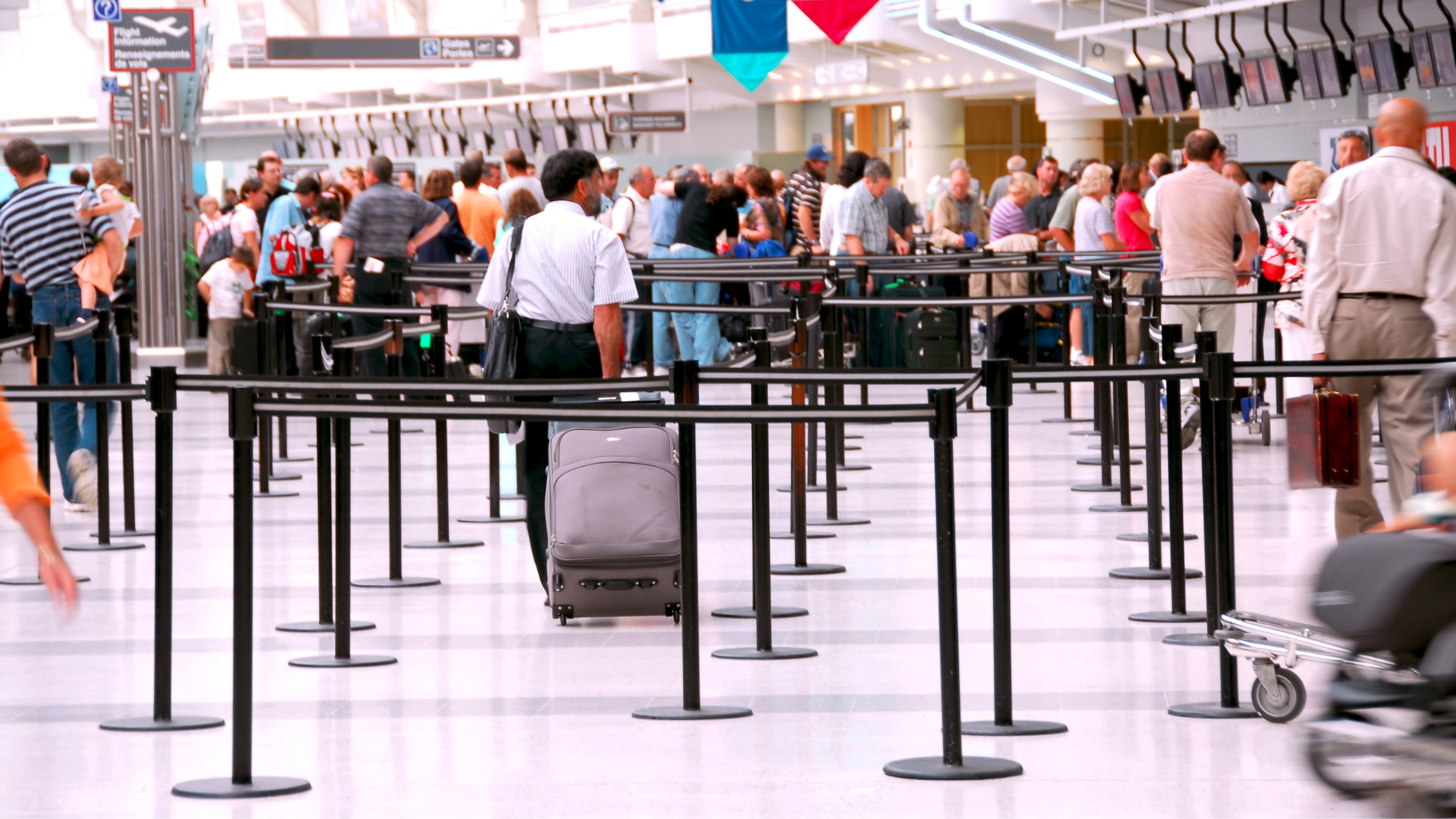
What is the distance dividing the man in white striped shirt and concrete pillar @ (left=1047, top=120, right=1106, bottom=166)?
23.0m

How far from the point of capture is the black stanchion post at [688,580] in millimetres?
5453

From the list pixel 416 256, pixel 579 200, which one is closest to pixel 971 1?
pixel 416 256

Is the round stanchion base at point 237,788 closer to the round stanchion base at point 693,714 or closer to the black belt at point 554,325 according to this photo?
the round stanchion base at point 693,714

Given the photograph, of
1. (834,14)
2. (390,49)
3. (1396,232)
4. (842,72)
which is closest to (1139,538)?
(1396,232)

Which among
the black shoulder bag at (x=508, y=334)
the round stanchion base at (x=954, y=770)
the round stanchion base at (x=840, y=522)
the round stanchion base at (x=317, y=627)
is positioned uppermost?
the black shoulder bag at (x=508, y=334)

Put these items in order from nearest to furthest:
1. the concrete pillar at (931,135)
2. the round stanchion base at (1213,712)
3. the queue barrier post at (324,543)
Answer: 1. the round stanchion base at (1213,712)
2. the queue barrier post at (324,543)
3. the concrete pillar at (931,135)

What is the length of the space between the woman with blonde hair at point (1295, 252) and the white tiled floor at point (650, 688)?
91 cm

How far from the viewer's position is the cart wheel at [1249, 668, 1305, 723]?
5.23 metres

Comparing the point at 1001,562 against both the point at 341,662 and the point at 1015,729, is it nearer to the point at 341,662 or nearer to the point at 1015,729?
A: the point at 1015,729

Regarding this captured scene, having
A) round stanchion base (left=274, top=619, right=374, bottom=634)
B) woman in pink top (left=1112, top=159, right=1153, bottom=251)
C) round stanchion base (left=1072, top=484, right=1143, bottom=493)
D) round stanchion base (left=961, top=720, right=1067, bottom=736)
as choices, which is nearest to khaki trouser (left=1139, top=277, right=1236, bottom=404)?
round stanchion base (left=1072, top=484, right=1143, bottom=493)

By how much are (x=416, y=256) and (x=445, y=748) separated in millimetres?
11001

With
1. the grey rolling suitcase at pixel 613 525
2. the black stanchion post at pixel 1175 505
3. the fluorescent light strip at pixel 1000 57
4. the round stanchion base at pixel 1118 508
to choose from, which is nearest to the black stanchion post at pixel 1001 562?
the black stanchion post at pixel 1175 505

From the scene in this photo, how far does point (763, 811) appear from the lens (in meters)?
4.63

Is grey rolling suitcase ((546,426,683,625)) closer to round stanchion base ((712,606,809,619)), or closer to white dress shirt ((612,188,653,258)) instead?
round stanchion base ((712,606,809,619))
